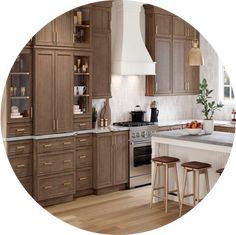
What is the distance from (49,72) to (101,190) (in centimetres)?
191

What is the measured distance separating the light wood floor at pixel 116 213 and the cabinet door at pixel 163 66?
2.01 m

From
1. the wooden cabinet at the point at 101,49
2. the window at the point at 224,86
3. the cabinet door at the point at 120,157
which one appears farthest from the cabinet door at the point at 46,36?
the window at the point at 224,86

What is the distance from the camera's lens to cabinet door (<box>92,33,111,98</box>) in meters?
7.34

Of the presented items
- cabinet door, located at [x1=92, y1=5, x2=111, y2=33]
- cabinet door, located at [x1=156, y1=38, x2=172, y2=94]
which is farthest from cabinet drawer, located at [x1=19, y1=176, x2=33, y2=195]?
cabinet door, located at [x1=156, y1=38, x2=172, y2=94]

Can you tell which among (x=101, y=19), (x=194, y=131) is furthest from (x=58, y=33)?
(x=194, y=131)

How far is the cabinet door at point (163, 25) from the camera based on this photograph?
822cm

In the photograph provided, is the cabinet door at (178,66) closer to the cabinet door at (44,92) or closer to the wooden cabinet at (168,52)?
the wooden cabinet at (168,52)

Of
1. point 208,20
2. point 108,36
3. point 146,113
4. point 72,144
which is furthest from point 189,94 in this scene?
point 208,20

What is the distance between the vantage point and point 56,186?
262 inches

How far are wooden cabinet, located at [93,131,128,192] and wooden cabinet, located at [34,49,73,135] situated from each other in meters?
0.61

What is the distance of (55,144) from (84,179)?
31.3 inches

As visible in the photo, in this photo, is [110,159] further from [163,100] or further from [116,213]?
[163,100]

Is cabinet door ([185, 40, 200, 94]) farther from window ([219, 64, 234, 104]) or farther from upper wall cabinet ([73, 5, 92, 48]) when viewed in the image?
upper wall cabinet ([73, 5, 92, 48])

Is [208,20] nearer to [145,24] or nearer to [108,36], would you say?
[108,36]
